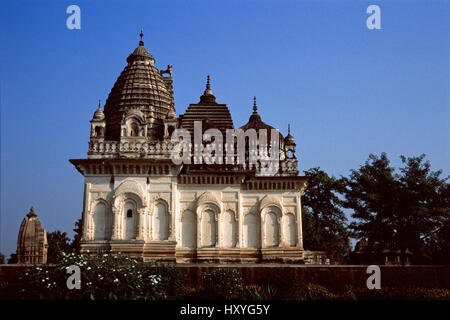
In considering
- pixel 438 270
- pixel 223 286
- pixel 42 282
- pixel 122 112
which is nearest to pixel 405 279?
pixel 438 270

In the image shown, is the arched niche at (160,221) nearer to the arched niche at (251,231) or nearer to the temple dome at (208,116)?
the arched niche at (251,231)

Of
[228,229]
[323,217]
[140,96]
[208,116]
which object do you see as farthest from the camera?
[323,217]

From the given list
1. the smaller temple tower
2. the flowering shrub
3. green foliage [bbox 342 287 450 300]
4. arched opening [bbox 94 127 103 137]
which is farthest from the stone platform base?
the flowering shrub

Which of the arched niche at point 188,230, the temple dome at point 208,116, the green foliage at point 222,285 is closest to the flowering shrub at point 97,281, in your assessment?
the green foliage at point 222,285

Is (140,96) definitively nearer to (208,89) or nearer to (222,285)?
(208,89)

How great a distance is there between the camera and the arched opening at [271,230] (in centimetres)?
2799

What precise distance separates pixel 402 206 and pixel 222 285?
52.6ft

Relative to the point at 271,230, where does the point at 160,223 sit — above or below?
above

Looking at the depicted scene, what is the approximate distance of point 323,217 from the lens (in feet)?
136

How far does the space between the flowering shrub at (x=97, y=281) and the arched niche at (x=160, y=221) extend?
10434mm

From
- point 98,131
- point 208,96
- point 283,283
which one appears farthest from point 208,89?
point 283,283

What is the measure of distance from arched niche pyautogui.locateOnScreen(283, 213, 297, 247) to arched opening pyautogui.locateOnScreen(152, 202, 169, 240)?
7.30 meters

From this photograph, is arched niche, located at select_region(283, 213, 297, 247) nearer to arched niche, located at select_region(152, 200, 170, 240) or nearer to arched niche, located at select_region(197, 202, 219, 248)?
arched niche, located at select_region(197, 202, 219, 248)
